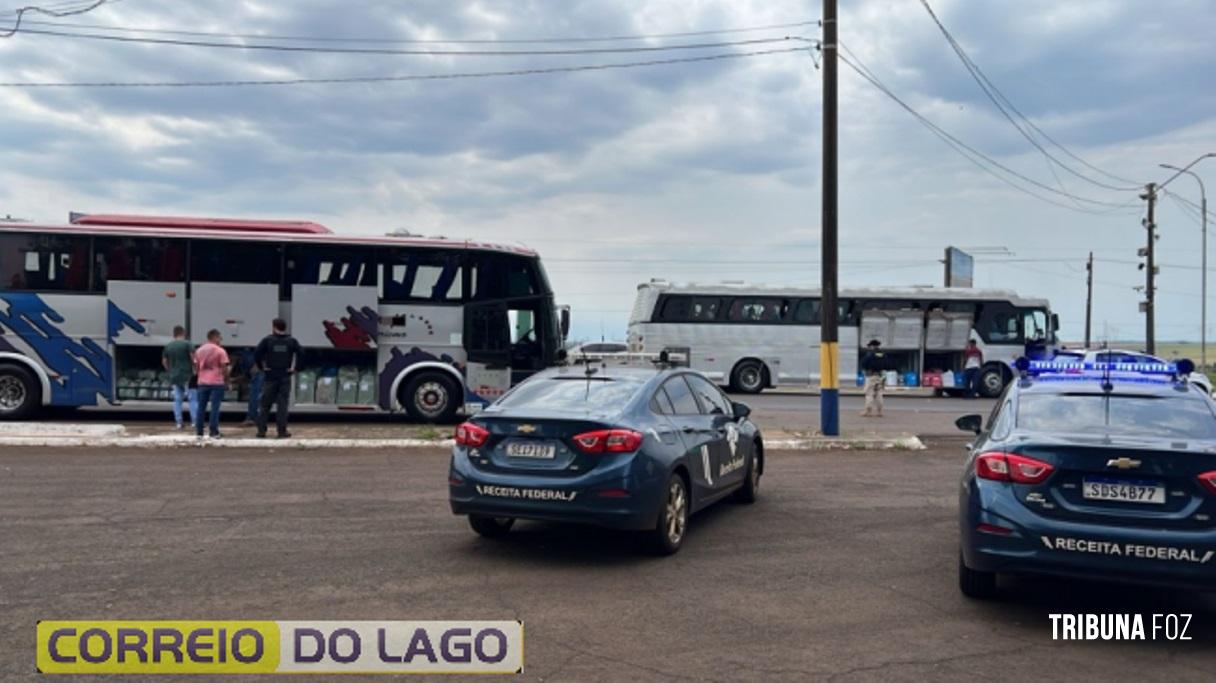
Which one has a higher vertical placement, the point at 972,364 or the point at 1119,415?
the point at 1119,415

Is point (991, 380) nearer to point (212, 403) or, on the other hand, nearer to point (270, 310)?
point (270, 310)

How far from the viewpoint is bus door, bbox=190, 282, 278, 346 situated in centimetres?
1700

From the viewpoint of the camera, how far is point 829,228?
1647 cm

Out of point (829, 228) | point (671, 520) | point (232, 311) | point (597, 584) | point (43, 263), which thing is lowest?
point (597, 584)

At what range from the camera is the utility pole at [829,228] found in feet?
53.0

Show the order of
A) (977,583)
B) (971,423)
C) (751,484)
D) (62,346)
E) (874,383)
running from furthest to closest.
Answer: (874,383), (62,346), (751,484), (971,423), (977,583)

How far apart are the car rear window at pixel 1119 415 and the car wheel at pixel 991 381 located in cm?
2491

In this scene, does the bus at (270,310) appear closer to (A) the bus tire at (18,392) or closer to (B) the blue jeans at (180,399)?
(A) the bus tire at (18,392)

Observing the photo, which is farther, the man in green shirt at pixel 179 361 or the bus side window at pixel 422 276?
the bus side window at pixel 422 276

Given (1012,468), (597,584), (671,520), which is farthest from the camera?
(671,520)

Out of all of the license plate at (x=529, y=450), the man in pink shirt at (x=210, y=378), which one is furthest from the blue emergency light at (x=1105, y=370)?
the man in pink shirt at (x=210, y=378)

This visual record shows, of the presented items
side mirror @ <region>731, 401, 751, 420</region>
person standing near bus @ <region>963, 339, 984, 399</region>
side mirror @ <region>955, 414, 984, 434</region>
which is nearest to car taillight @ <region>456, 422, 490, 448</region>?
side mirror @ <region>731, 401, 751, 420</region>

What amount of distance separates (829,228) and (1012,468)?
11.0 m

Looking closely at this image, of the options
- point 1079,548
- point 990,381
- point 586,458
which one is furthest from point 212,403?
point 990,381
